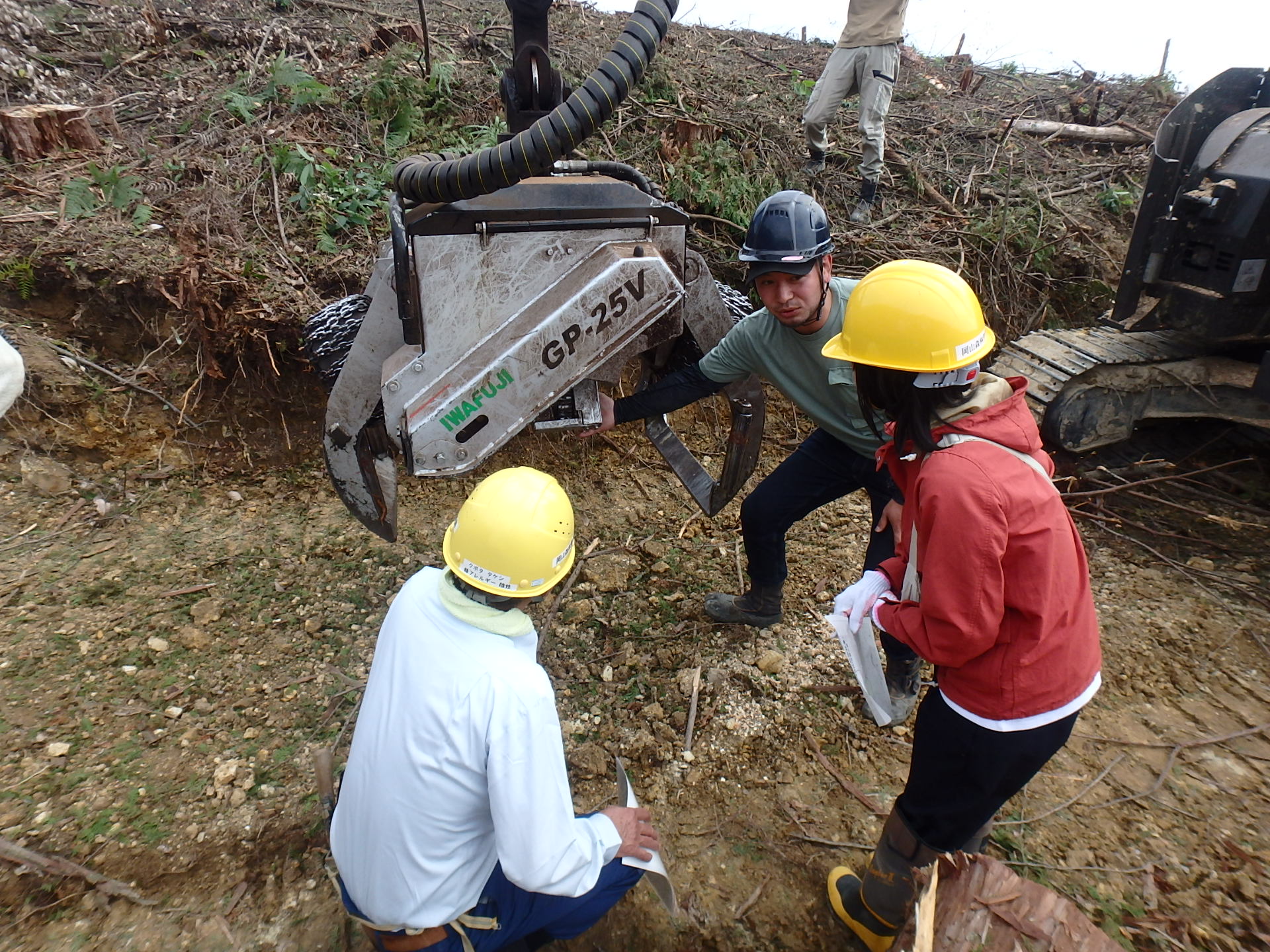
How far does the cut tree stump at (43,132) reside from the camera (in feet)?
14.1

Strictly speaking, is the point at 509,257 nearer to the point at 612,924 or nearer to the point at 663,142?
the point at 612,924

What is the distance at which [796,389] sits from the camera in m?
2.84

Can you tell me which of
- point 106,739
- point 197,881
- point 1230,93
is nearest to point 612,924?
point 197,881

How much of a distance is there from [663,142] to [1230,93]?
3.49m

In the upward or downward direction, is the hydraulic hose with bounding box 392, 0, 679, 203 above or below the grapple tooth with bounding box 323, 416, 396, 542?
above

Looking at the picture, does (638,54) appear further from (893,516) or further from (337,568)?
(337,568)

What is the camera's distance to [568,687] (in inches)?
122

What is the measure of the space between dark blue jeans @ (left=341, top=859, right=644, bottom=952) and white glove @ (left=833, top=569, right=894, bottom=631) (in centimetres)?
88

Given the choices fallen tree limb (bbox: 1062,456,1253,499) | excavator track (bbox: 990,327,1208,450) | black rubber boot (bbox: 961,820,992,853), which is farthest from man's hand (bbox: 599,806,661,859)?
fallen tree limb (bbox: 1062,456,1253,499)

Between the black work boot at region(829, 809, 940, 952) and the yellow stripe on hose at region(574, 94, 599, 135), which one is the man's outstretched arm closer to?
the yellow stripe on hose at region(574, 94, 599, 135)

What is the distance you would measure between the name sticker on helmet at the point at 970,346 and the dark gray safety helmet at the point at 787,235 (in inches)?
34.7

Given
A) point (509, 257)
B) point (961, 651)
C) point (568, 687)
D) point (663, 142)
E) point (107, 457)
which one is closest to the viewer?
point (961, 651)

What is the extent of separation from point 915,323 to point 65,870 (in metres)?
2.87

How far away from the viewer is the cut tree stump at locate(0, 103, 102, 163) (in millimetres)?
4289
